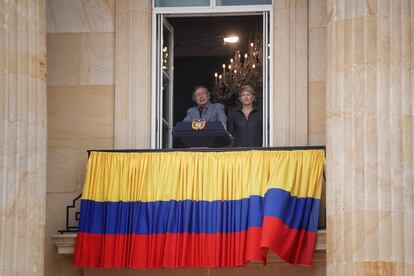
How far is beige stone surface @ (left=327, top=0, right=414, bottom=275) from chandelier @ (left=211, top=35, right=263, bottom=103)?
5460 millimetres

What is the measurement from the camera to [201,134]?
3080 cm

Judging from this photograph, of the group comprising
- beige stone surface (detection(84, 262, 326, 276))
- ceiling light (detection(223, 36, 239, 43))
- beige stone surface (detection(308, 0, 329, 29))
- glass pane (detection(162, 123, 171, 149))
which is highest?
beige stone surface (detection(308, 0, 329, 29))

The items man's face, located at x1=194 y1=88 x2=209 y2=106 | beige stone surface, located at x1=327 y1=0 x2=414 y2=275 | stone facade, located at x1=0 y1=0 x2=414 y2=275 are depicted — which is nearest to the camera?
beige stone surface, located at x1=327 y1=0 x2=414 y2=275

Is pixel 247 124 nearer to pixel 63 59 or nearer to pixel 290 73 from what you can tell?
pixel 290 73

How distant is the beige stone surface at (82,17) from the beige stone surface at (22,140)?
3.17 m

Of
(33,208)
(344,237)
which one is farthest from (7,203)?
(344,237)

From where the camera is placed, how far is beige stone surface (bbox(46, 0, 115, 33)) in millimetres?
31922

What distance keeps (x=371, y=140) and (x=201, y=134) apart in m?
4.14

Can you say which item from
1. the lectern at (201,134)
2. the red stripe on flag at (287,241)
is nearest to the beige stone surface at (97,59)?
the lectern at (201,134)

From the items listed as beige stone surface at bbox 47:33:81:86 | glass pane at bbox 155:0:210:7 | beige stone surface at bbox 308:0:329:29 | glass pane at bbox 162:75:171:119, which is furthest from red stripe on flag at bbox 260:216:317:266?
beige stone surface at bbox 47:33:81:86

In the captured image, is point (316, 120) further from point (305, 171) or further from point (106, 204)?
point (106, 204)

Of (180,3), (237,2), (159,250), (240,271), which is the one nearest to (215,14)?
(237,2)

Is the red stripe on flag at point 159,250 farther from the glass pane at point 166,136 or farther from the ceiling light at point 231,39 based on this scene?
the ceiling light at point 231,39

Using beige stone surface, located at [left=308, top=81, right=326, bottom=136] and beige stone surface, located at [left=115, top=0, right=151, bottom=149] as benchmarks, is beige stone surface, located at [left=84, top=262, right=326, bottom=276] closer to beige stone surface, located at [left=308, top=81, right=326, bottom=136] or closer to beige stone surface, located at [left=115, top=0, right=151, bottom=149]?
beige stone surface, located at [left=115, top=0, right=151, bottom=149]
